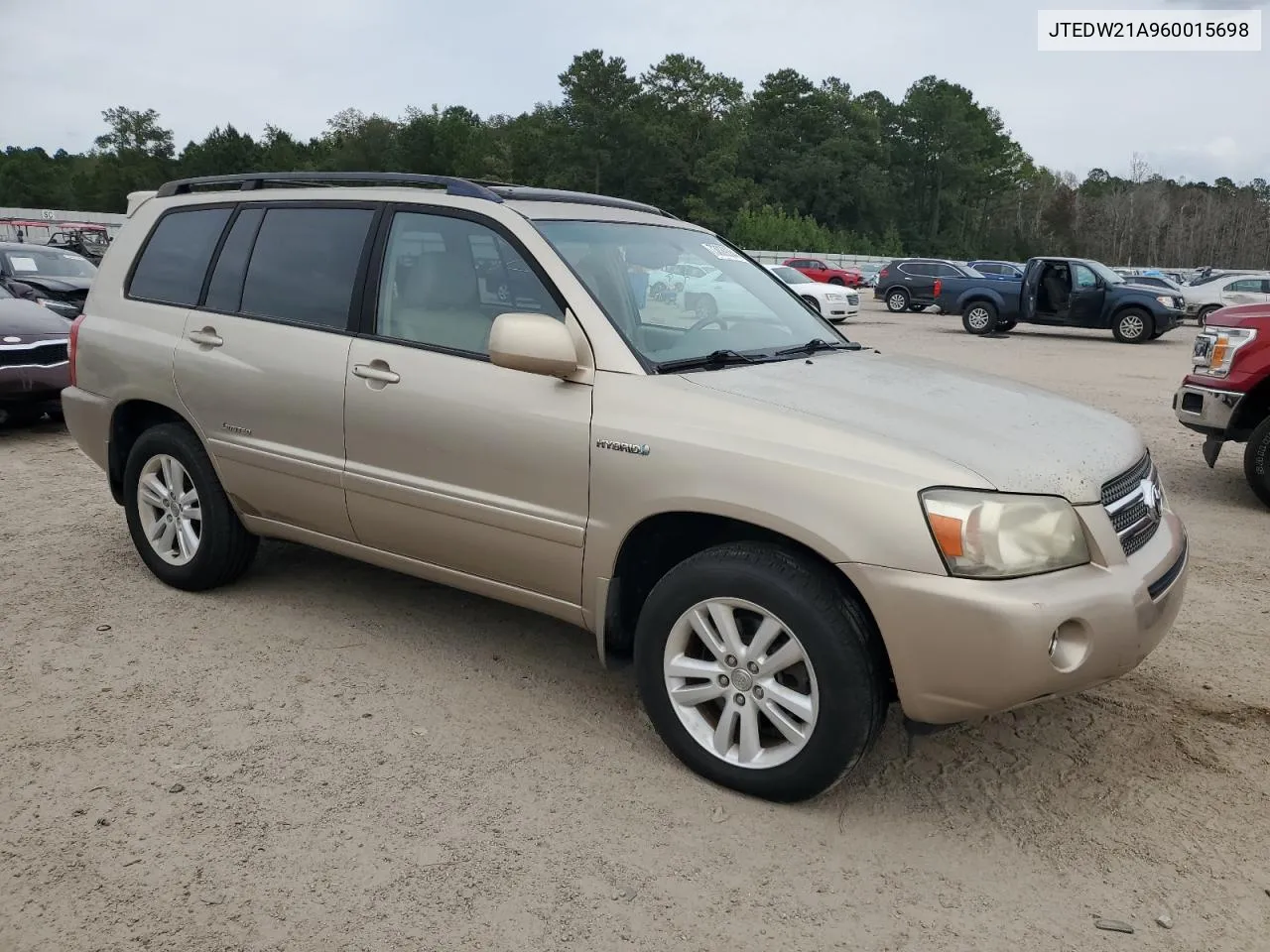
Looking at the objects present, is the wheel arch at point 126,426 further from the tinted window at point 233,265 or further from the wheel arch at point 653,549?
the wheel arch at point 653,549

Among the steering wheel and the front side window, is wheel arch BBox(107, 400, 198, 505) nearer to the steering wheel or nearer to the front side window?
the steering wheel

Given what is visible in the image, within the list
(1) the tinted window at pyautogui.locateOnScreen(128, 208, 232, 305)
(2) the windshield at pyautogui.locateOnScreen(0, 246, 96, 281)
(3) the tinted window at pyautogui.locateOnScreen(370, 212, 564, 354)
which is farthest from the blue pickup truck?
(3) the tinted window at pyautogui.locateOnScreen(370, 212, 564, 354)

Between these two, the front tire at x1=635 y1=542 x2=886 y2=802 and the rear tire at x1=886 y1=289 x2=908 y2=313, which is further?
the rear tire at x1=886 y1=289 x2=908 y2=313

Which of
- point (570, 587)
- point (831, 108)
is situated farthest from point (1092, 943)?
point (831, 108)

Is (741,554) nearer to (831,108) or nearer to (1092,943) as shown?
(1092,943)

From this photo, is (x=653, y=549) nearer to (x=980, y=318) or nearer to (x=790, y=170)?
(x=980, y=318)

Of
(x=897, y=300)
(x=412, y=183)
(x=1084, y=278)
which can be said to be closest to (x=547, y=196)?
(x=412, y=183)

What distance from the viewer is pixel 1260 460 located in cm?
658

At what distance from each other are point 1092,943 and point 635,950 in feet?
3.68

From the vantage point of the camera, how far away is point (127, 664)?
405cm

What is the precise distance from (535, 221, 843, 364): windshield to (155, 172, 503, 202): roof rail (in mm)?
383

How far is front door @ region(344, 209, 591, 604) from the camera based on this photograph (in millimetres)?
3426

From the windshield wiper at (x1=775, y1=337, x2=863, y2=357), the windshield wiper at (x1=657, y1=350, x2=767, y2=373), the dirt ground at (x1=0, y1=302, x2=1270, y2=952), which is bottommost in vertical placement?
the dirt ground at (x1=0, y1=302, x2=1270, y2=952)

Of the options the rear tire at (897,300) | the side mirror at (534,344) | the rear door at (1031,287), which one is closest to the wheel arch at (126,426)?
the side mirror at (534,344)
